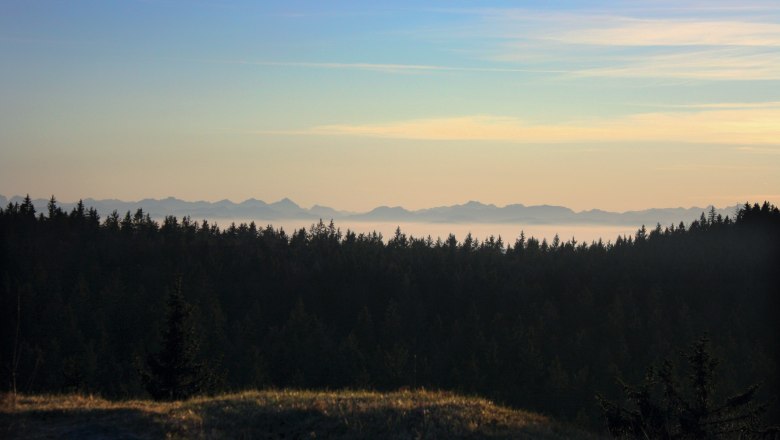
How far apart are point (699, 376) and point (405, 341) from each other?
115417 mm

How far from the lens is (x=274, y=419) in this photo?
18281mm

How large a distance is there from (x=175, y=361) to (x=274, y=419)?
2375 centimetres

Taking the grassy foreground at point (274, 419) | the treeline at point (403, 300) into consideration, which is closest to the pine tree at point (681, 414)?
the grassy foreground at point (274, 419)

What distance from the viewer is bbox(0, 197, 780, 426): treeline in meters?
108

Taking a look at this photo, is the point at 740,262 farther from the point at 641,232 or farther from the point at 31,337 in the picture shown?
the point at 31,337

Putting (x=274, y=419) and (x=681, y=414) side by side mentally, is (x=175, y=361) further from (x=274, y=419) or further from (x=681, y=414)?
(x=681, y=414)

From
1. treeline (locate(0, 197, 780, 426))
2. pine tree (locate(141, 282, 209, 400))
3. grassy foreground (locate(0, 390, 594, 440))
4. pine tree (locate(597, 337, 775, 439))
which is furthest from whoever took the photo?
treeline (locate(0, 197, 780, 426))

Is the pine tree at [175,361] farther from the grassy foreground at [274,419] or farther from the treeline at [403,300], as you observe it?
the treeline at [403,300]

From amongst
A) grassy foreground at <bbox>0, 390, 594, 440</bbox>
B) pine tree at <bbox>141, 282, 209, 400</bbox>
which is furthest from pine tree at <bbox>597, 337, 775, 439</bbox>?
pine tree at <bbox>141, 282, 209, 400</bbox>

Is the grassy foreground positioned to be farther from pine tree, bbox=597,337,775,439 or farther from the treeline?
the treeline

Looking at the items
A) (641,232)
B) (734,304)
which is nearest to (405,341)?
(734,304)

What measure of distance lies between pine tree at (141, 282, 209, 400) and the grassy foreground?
19502 mm

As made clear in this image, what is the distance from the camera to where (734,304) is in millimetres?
145750

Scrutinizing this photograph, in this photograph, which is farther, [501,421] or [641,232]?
[641,232]
